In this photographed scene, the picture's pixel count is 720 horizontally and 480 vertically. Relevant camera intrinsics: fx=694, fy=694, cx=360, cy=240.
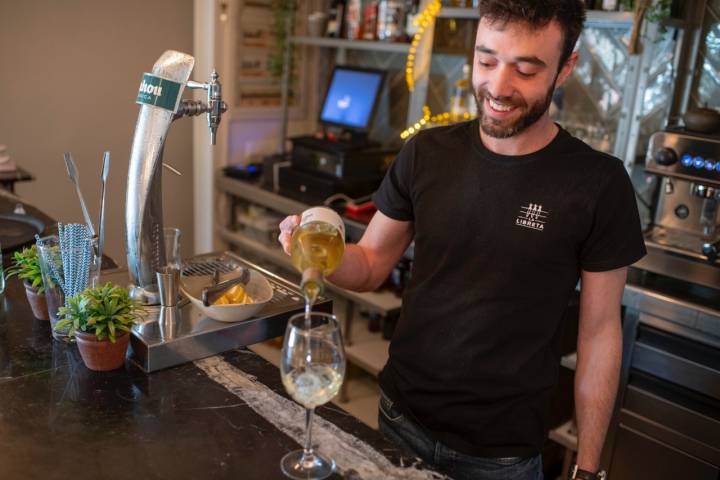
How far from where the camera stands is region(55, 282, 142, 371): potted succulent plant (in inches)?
51.1

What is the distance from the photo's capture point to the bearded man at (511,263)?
1.39 metres

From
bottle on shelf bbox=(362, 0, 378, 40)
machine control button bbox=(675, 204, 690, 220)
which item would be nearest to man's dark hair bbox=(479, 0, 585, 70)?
machine control button bbox=(675, 204, 690, 220)

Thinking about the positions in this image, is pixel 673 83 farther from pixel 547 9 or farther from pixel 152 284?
pixel 152 284

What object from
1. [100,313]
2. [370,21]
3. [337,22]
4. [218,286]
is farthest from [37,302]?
[337,22]

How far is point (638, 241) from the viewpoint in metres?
1.40

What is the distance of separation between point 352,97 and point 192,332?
7.59 feet

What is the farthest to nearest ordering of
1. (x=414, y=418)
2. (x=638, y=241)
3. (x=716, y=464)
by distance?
(x=716, y=464) → (x=414, y=418) → (x=638, y=241)

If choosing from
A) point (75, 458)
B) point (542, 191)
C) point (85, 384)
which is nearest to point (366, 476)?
point (75, 458)

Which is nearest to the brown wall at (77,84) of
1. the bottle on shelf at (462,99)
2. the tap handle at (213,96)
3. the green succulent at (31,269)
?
the bottle on shelf at (462,99)

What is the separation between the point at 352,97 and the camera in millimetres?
3520

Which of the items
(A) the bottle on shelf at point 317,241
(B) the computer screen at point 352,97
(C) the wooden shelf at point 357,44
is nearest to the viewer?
(A) the bottle on shelf at point 317,241

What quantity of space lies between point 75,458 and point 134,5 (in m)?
3.20

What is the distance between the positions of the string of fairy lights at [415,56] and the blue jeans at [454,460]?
5.18 ft

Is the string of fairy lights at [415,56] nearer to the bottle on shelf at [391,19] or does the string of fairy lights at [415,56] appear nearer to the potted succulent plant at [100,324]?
the bottle on shelf at [391,19]
